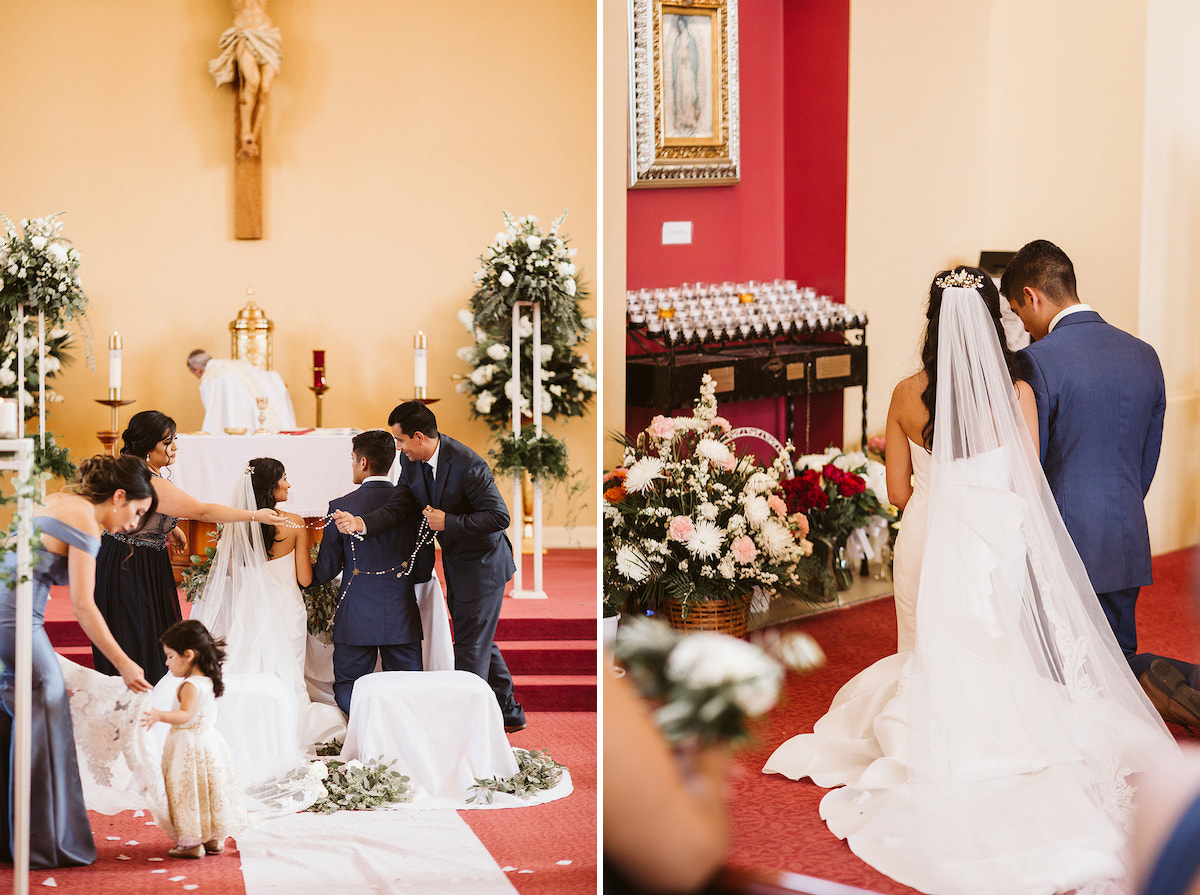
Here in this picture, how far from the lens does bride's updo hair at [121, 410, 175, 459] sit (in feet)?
9.30

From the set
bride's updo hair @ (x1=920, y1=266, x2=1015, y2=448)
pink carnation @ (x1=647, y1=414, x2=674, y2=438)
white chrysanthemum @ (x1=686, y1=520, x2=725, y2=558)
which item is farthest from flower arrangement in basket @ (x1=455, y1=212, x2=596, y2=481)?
bride's updo hair @ (x1=920, y1=266, x2=1015, y2=448)

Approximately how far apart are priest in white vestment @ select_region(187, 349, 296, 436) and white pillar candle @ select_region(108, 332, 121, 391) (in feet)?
0.65

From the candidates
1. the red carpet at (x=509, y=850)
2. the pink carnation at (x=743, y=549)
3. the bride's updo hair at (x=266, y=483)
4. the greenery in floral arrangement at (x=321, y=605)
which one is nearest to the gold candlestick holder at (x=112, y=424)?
the bride's updo hair at (x=266, y=483)

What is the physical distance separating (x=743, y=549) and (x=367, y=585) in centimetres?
107

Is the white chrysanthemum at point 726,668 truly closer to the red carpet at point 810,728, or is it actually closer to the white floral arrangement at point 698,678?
the white floral arrangement at point 698,678

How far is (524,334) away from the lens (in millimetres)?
3580

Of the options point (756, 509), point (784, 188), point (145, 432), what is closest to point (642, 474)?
point (756, 509)

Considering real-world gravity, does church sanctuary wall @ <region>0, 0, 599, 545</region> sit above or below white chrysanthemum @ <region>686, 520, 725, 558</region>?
above

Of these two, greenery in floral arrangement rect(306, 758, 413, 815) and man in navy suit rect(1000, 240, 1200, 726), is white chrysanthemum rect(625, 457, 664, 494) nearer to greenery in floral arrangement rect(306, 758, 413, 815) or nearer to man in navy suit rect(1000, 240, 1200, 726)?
man in navy suit rect(1000, 240, 1200, 726)

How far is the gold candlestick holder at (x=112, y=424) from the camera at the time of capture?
279 centimetres

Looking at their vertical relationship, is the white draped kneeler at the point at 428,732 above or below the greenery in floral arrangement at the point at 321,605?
below

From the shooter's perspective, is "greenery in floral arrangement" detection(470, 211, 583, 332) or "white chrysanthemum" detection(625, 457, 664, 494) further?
"greenery in floral arrangement" detection(470, 211, 583, 332)

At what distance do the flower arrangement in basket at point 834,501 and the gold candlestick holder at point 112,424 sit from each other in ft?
6.09

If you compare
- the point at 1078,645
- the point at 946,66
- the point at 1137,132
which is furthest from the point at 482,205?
the point at 1078,645
